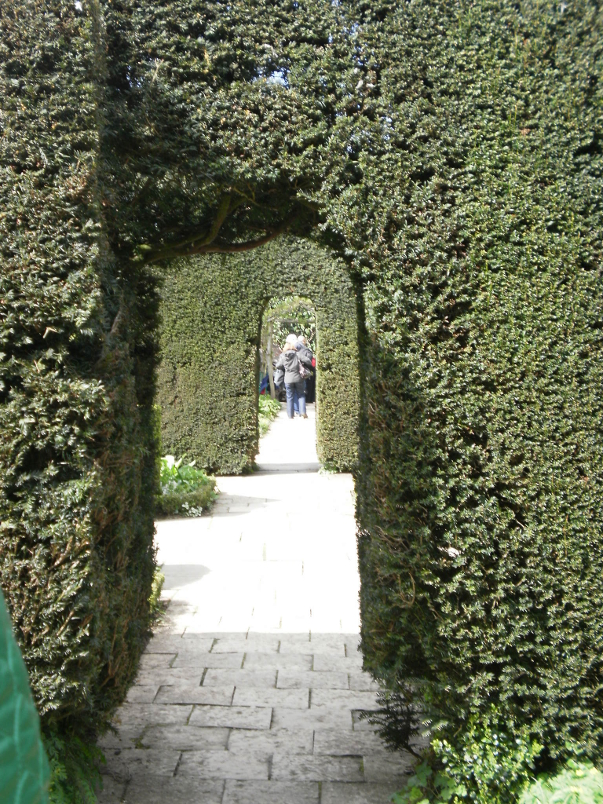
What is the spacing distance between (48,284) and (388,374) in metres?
1.51

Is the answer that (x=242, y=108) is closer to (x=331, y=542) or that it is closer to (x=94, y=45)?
(x=94, y=45)

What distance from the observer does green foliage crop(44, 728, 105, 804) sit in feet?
9.93

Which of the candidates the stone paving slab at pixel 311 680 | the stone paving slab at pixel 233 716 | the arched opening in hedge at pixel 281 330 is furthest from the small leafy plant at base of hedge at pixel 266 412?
the stone paving slab at pixel 233 716

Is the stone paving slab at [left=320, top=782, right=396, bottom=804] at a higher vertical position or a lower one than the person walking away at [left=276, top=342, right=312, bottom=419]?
lower

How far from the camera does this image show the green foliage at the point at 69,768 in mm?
3027

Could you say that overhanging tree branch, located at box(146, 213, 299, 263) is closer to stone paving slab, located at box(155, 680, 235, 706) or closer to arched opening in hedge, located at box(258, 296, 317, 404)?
stone paving slab, located at box(155, 680, 235, 706)

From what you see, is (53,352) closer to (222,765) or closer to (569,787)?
(222,765)

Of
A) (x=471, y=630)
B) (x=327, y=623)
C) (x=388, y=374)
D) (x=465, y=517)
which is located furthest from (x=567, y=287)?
(x=327, y=623)

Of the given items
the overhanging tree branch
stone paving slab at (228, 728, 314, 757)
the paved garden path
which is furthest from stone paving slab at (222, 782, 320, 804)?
the overhanging tree branch

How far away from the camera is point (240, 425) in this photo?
12.4m

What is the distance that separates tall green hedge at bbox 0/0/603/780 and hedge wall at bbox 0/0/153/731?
0.25 feet

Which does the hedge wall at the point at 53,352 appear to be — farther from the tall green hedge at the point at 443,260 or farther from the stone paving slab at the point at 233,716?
the stone paving slab at the point at 233,716

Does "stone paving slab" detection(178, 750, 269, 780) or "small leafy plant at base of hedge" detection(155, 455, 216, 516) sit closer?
"stone paving slab" detection(178, 750, 269, 780)

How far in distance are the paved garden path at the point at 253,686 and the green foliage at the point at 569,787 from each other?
83 centimetres
